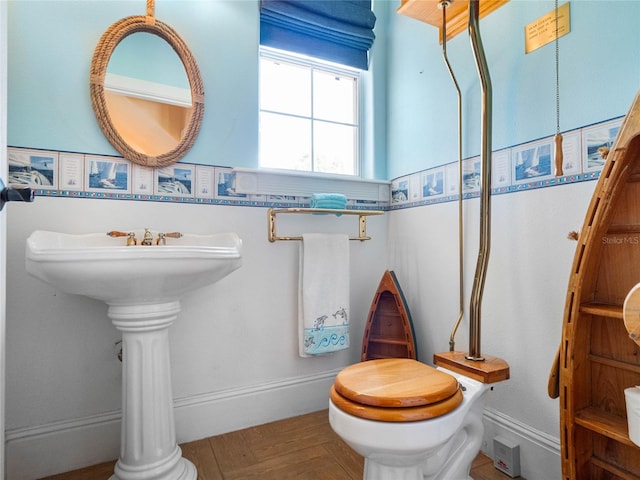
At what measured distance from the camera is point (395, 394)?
2.97 feet

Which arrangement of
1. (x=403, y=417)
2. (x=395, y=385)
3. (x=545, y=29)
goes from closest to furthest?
(x=403, y=417) → (x=395, y=385) → (x=545, y=29)

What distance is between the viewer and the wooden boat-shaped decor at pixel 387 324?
68.1 inches

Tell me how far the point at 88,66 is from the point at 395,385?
1.57 meters

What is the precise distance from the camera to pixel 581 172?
3.66 feet

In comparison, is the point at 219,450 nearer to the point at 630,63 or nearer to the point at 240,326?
the point at 240,326

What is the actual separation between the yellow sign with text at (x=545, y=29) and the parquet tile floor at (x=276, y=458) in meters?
1.50

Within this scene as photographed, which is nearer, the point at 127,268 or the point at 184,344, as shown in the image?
the point at 127,268

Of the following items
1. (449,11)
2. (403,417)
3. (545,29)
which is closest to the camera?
(403,417)

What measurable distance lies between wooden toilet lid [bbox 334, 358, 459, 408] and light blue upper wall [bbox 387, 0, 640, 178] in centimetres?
89

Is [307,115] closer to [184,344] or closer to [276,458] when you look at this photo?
[184,344]

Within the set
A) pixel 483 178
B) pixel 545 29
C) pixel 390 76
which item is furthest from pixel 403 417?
pixel 390 76

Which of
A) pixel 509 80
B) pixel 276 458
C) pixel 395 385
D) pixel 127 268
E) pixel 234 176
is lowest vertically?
pixel 276 458

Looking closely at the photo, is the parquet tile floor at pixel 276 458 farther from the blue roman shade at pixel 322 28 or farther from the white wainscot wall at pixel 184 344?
the blue roman shade at pixel 322 28

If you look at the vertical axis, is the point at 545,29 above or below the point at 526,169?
above
